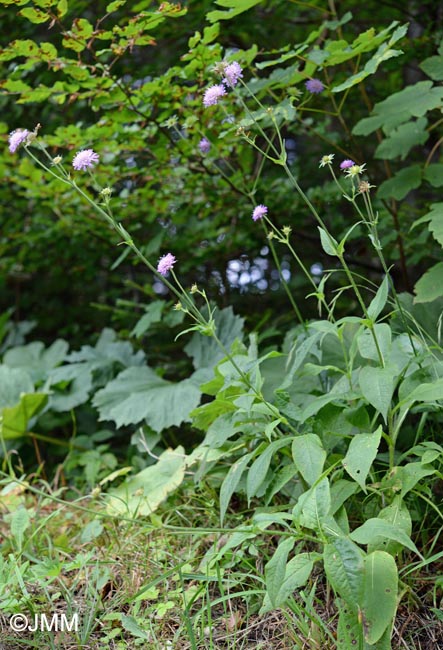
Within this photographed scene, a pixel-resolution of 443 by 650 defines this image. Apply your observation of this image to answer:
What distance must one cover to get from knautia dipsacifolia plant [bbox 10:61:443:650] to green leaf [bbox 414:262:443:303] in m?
0.14

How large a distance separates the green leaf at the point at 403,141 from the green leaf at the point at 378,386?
34.5 inches

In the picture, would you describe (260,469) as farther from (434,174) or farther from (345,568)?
(434,174)

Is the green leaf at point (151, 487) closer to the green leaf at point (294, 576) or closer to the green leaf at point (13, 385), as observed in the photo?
the green leaf at point (294, 576)

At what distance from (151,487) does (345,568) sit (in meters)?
0.80

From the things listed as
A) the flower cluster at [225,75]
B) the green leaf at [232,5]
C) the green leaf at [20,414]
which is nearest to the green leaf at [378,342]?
the flower cluster at [225,75]

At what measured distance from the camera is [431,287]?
60.7 inches

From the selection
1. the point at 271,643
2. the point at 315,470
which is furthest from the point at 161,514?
the point at 315,470

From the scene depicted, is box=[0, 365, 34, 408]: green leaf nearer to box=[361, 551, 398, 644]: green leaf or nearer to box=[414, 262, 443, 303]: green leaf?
box=[414, 262, 443, 303]: green leaf

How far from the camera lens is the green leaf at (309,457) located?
3.73 feet

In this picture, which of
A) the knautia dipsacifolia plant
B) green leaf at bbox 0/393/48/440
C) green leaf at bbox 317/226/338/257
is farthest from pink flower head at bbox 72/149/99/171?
green leaf at bbox 0/393/48/440

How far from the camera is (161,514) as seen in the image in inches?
66.5

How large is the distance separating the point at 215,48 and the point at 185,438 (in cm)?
122

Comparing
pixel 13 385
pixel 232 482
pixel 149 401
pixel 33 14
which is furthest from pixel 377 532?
pixel 13 385

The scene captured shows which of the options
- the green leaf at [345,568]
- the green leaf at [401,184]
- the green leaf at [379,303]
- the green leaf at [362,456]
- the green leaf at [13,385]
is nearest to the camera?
the green leaf at [345,568]
